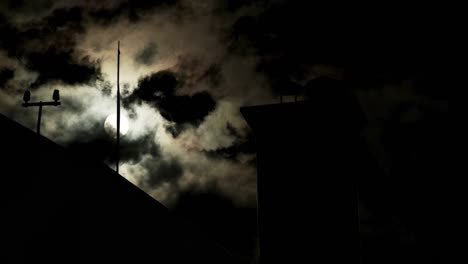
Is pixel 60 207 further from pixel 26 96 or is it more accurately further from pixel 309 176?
pixel 26 96

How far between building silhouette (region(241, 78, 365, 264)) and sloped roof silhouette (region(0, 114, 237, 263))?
26.2 inches

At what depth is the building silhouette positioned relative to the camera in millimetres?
1517

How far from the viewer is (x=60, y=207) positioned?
4.54 feet

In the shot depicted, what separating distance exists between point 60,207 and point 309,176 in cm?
100

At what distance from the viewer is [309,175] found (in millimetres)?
1604

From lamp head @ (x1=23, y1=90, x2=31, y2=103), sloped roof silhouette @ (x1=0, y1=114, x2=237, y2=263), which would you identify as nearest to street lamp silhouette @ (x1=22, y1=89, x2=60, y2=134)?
lamp head @ (x1=23, y1=90, x2=31, y2=103)

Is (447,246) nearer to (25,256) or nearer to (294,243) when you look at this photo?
(294,243)

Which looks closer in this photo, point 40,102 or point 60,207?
point 60,207

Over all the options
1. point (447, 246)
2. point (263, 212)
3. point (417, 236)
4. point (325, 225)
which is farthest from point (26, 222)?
point (447, 246)

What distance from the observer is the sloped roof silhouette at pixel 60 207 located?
4.11 ft

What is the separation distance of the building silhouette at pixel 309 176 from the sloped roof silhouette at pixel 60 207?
665mm

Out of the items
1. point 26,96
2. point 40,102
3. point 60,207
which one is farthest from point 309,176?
point 26,96

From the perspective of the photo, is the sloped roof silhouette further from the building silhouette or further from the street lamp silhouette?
the street lamp silhouette

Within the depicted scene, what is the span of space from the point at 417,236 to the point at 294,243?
129 cm
